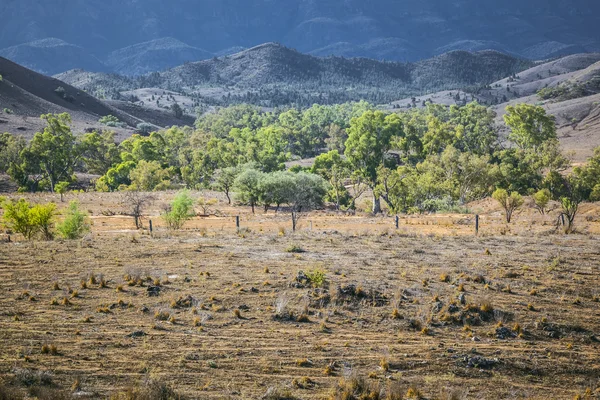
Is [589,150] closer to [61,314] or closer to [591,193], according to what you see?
[591,193]

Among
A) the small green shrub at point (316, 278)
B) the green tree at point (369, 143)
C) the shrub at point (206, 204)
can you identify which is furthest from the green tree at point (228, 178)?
the small green shrub at point (316, 278)

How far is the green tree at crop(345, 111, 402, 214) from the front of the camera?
5919cm

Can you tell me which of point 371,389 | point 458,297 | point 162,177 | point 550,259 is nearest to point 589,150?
point 162,177

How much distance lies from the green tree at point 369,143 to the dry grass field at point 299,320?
1385 inches

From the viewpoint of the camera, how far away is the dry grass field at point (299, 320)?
11.6 m

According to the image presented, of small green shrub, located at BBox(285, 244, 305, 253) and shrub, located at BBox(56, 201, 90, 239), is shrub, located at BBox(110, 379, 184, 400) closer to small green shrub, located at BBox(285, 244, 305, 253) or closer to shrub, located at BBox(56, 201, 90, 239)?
small green shrub, located at BBox(285, 244, 305, 253)

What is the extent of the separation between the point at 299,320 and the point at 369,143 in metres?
45.9

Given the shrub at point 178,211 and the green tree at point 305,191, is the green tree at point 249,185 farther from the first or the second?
the shrub at point 178,211

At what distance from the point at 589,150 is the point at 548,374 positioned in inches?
3491

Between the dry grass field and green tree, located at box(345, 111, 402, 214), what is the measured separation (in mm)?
35190

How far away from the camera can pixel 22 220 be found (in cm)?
2731

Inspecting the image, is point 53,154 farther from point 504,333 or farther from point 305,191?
point 504,333

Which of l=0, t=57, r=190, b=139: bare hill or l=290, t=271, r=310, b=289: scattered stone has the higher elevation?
l=0, t=57, r=190, b=139: bare hill

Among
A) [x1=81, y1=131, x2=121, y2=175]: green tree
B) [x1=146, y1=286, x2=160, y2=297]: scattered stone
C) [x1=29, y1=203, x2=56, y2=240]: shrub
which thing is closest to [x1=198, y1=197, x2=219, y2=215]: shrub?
[x1=29, y1=203, x2=56, y2=240]: shrub
